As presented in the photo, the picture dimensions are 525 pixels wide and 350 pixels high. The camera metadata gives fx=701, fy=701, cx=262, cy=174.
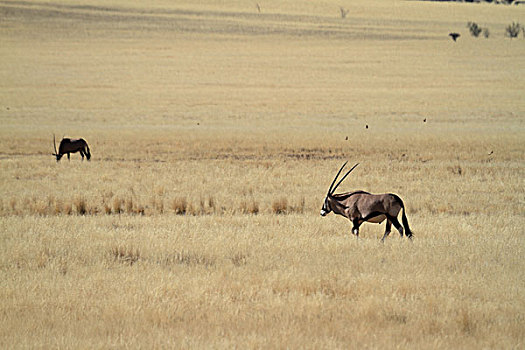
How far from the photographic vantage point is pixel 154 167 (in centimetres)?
2092

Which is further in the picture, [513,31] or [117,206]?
[513,31]

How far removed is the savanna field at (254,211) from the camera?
6.34m

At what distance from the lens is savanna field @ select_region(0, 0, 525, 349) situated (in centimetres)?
634

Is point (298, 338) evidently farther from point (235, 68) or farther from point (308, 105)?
point (235, 68)

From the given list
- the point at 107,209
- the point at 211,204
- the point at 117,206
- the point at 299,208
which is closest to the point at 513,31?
the point at 299,208

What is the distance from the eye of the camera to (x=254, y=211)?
13766mm

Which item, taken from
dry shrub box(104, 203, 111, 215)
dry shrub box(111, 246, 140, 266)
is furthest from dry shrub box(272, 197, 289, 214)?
dry shrub box(111, 246, 140, 266)

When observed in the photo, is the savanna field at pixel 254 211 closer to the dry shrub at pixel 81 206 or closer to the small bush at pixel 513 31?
the dry shrub at pixel 81 206

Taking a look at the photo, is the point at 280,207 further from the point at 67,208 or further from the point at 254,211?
the point at 67,208

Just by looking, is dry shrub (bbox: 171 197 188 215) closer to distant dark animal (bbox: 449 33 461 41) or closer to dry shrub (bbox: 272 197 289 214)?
dry shrub (bbox: 272 197 289 214)

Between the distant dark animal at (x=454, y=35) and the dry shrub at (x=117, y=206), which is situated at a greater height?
the distant dark animal at (x=454, y=35)

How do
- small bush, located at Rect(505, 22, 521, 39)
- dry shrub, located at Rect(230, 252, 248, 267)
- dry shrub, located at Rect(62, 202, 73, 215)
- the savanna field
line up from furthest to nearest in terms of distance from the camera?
small bush, located at Rect(505, 22, 521, 39) < dry shrub, located at Rect(62, 202, 73, 215) < dry shrub, located at Rect(230, 252, 248, 267) < the savanna field

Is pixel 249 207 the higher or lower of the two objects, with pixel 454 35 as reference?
lower

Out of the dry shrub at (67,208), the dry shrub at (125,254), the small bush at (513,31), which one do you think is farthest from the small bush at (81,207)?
the small bush at (513,31)
